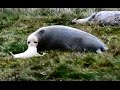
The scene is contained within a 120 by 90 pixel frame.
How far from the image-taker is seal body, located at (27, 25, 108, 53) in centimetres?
738

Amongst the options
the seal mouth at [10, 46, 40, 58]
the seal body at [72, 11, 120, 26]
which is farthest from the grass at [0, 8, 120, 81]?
the seal body at [72, 11, 120, 26]

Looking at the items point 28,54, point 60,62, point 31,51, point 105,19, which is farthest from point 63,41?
point 105,19

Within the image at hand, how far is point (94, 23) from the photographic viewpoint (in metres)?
11.0

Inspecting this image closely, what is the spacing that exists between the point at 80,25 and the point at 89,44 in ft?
10.9

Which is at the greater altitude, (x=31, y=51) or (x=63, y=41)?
(x=63, y=41)

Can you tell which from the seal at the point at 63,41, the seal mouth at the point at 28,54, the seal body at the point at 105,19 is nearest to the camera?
the seal mouth at the point at 28,54

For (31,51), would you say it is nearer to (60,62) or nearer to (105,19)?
(60,62)

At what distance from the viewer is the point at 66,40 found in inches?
299

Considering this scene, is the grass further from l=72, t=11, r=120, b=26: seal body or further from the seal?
l=72, t=11, r=120, b=26: seal body

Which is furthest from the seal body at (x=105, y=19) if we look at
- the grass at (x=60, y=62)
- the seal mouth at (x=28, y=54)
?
the seal mouth at (x=28, y=54)

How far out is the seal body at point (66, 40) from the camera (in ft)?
24.2

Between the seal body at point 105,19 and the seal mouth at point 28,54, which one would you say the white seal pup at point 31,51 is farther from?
the seal body at point 105,19

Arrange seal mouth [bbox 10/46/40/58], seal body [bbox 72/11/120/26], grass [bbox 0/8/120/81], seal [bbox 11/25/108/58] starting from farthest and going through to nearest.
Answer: seal body [bbox 72/11/120/26] → seal [bbox 11/25/108/58] → seal mouth [bbox 10/46/40/58] → grass [bbox 0/8/120/81]
